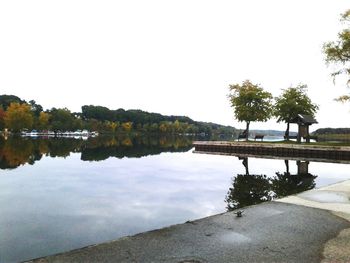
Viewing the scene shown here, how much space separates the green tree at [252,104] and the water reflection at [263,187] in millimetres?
38045

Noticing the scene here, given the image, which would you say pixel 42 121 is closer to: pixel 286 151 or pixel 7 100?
pixel 7 100

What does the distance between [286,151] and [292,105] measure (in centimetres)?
1618

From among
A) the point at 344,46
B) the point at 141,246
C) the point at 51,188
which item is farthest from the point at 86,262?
the point at 344,46

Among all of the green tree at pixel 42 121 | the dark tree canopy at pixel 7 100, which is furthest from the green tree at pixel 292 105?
the dark tree canopy at pixel 7 100

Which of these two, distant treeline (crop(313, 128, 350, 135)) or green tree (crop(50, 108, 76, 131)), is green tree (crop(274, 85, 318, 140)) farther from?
green tree (crop(50, 108, 76, 131))

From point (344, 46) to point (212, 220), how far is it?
4774 centimetres

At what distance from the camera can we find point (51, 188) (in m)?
23.1

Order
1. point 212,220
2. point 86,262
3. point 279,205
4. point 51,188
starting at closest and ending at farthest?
point 86,262, point 212,220, point 279,205, point 51,188

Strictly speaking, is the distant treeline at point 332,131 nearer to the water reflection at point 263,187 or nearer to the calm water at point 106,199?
the calm water at point 106,199

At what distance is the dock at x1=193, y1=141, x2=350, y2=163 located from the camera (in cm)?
4553

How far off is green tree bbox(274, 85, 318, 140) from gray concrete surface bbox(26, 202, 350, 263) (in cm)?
5683

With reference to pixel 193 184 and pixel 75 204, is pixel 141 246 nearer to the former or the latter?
pixel 75 204

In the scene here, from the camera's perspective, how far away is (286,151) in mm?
51844

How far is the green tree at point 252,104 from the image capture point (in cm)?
6938
